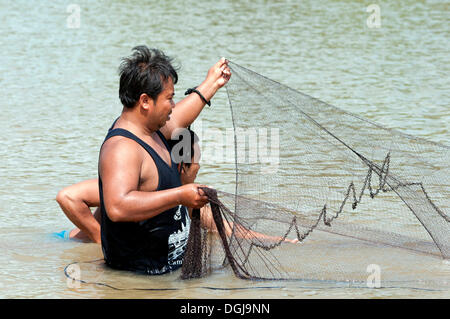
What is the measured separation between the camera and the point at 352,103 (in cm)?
940

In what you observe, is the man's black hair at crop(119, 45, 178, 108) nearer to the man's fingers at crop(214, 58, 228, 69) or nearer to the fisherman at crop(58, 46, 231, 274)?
the fisherman at crop(58, 46, 231, 274)

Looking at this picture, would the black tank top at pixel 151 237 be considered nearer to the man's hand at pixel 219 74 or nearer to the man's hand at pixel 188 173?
the man's hand at pixel 188 173

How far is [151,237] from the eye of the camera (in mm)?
4312

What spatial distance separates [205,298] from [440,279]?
1239 millimetres

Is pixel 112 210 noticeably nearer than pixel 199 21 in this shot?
Yes

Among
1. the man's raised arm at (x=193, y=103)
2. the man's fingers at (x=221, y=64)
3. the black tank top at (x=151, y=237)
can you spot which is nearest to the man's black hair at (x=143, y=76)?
the black tank top at (x=151, y=237)

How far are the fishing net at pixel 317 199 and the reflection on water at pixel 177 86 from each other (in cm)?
18

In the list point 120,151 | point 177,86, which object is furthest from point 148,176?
point 177,86

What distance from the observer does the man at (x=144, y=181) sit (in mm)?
4008

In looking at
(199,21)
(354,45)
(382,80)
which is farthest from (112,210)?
(199,21)

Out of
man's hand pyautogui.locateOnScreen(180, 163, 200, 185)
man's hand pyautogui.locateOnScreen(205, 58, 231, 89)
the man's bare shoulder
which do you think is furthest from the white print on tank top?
man's hand pyautogui.locateOnScreen(205, 58, 231, 89)

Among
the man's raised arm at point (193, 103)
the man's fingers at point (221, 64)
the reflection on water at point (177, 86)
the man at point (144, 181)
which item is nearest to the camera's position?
the man at point (144, 181)

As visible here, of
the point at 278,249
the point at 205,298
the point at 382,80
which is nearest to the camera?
the point at 205,298
